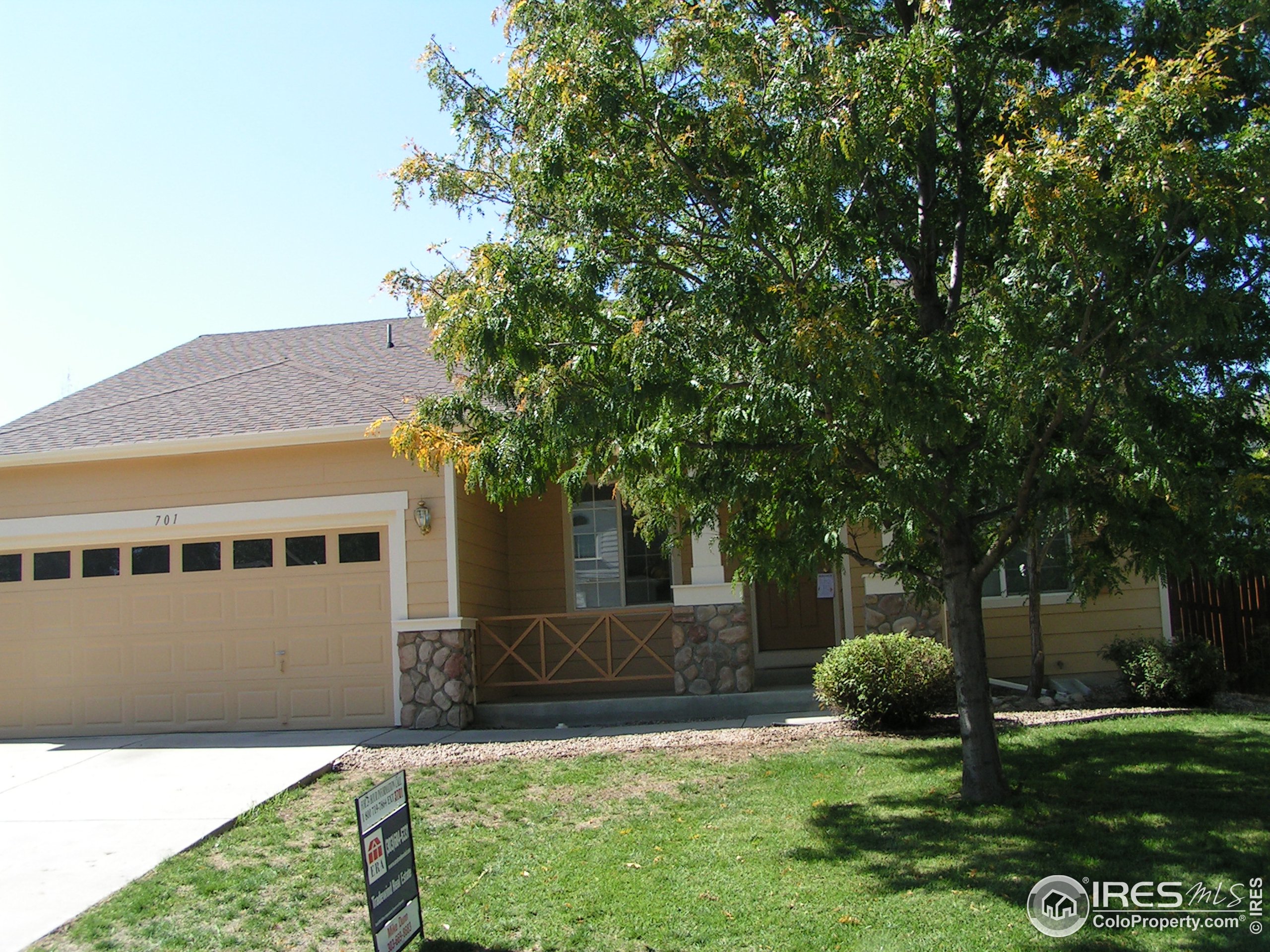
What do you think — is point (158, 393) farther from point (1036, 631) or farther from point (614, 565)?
point (1036, 631)

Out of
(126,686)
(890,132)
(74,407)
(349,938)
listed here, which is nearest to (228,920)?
(349,938)

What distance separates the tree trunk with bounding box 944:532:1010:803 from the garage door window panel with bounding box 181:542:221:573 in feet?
26.3

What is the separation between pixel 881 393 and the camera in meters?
4.78

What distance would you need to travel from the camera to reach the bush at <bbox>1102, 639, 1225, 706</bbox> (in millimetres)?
9555

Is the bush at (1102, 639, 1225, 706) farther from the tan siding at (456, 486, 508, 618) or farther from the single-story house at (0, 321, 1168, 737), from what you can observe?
the tan siding at (456, 486, 508, 618)

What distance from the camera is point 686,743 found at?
8.88m

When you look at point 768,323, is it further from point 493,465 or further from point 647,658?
point 647,658

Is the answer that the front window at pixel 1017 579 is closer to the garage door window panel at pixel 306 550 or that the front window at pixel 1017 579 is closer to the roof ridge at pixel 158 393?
the garage door window panel at pixel 306 550

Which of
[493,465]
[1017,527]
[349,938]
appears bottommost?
[349,938]

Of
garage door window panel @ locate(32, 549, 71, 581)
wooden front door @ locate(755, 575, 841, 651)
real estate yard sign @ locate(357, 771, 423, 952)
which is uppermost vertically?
garage door window panel @ locate(32, 549, 71, 581)

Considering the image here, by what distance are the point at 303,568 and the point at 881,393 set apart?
309 inches

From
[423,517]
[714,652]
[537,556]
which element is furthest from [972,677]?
[537,556]

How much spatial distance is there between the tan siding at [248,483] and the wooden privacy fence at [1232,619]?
815cm

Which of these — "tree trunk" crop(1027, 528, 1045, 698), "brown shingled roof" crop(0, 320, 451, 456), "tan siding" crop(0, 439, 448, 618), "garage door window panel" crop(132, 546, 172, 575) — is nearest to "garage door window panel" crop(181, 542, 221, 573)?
"garage door window panel" crop(132, 546, 172, 575)
